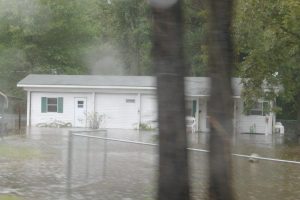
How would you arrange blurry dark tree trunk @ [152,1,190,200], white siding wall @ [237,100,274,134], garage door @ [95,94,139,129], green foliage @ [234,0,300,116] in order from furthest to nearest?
garage door @ [95,94,139,129] → white siding wall @ [237,100,274,134] → green foliage @ [234,0,300,116] → blurry dark tree trunk @ [152,1,190,200]

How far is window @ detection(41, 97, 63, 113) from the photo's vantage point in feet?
119

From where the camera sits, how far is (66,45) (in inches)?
1969

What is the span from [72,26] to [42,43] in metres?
3.29

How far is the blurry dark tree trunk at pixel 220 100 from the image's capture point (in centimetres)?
591

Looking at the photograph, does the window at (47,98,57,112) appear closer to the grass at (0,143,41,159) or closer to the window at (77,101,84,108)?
the window at (77,101,84,108)

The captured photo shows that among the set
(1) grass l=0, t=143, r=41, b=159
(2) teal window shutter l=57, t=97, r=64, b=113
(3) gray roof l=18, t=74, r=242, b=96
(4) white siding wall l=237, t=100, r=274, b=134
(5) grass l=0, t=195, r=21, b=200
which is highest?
(3) gray roof l=18, t=74, r=242, b=96

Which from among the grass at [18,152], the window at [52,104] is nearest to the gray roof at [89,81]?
the window at [52,104]

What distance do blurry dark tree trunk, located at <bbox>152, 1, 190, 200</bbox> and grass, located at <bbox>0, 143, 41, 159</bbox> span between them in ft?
38.9

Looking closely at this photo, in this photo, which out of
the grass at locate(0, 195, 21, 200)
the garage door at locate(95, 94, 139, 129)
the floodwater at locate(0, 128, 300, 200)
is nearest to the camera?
the floodwater at locate(0, 128, 300, 200)

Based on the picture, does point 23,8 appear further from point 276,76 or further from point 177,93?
point 177,93

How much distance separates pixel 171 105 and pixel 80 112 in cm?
3084

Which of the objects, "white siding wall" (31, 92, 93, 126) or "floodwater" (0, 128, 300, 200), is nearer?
"floodwater" (0, 128, 300, 200)

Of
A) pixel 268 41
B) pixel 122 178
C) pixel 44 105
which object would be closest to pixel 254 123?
pixel 268 41

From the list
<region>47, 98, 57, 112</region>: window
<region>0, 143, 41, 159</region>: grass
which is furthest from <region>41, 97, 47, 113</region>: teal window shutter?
<region>0, 143, 41, 159</region>: grass
